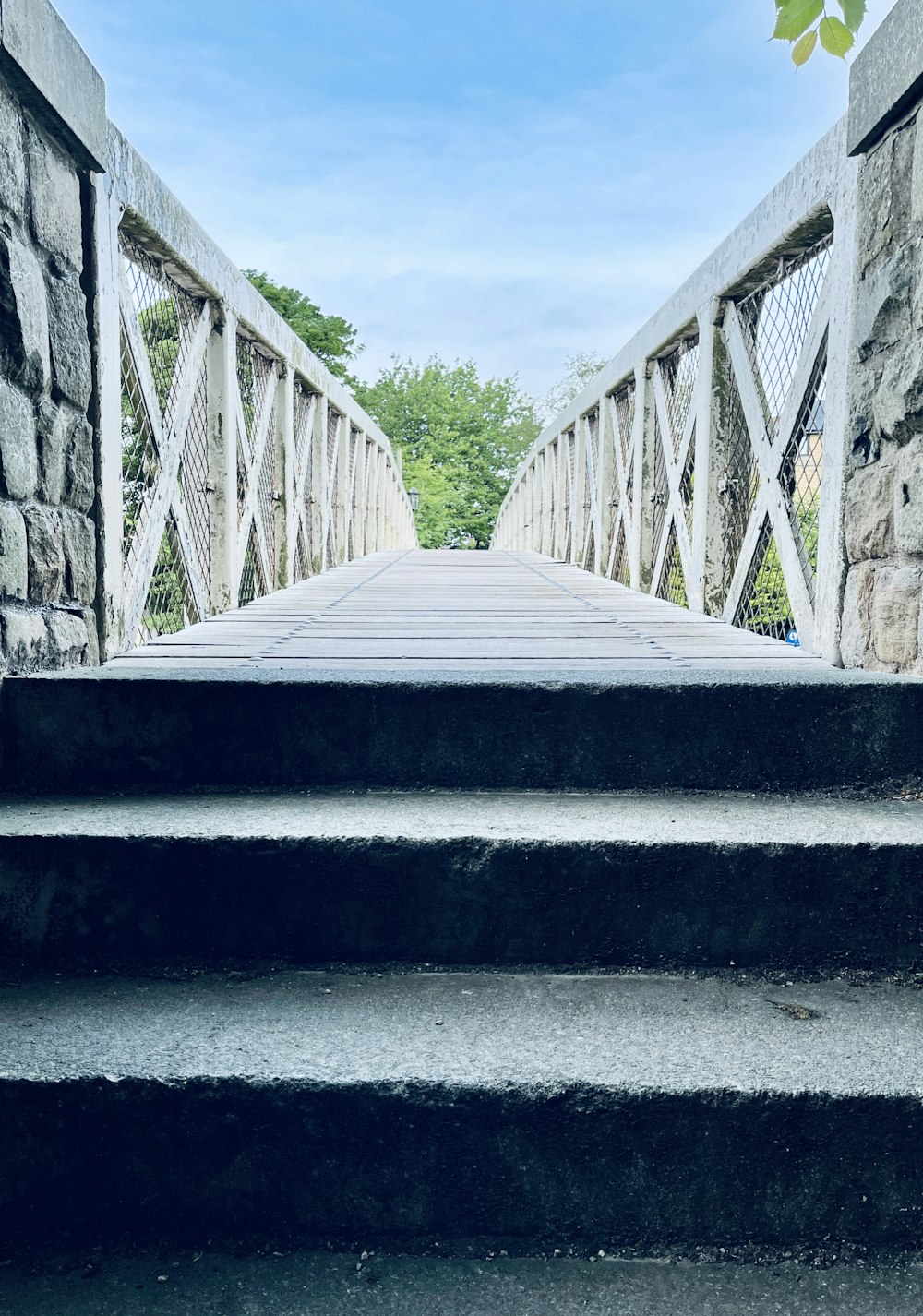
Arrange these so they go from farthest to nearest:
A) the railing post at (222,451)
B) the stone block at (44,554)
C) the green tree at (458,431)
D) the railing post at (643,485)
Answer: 1. the green tree at (458,431)
2. the railing post at (643,485)
3. the railing post at (222,451)
4. the stone block at (44,554)

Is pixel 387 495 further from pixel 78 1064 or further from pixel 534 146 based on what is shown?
pixel 534 146

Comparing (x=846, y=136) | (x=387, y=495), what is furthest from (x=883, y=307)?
(x=387, y=495)

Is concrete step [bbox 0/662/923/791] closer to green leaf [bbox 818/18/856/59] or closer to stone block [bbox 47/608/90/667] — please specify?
stone block [bbox 47/608/90/667]

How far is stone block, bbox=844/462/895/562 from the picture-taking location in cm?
176

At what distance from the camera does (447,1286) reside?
0.92 m

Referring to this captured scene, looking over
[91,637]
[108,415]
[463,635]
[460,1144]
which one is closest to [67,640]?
[91,637]

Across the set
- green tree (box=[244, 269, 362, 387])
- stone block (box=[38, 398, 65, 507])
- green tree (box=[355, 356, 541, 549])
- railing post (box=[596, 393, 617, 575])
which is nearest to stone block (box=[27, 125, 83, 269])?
stone block (box=[38, 398, 65, 507])

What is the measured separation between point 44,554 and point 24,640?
0.18 m

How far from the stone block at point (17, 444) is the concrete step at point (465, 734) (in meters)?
0.33

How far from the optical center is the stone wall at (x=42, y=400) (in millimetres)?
1499

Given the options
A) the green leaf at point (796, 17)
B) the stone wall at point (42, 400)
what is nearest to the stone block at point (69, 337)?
the stone wall at point (42, 400)

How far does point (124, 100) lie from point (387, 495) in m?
8.67

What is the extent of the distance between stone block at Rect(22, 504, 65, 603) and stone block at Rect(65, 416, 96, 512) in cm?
9

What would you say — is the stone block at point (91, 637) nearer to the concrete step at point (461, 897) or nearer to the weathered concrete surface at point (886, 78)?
the concrete step at point (461, 897)
